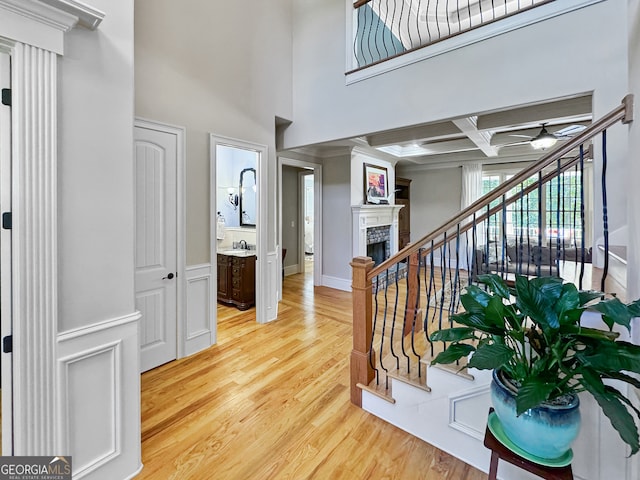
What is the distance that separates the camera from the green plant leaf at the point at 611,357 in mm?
856

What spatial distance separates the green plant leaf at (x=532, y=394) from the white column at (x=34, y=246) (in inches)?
73.1

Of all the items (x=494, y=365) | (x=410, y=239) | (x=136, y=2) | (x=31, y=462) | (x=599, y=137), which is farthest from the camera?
(x=410, y=239)

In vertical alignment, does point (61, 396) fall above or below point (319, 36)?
below

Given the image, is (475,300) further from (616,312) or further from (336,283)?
(336,283)

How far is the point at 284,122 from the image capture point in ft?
13.2

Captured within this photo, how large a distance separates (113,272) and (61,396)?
23.2 inches

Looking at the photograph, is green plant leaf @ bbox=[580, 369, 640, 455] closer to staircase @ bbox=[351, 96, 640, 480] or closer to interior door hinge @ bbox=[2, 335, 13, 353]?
staircase @ bbox=[351, 96, 640, 480]

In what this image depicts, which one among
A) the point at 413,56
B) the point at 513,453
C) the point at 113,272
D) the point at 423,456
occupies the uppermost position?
the point at 413,56

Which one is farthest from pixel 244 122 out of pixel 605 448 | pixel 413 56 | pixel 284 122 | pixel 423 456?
pixel 605 448

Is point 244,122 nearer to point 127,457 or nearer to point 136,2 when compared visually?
point 136,2

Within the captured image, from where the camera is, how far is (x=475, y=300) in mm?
1201

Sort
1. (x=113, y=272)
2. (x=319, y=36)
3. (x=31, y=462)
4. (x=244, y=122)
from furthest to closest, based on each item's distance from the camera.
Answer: (x=319, y=36), (x=244, y=122), (x=113, y=272), (x=31, y=462)

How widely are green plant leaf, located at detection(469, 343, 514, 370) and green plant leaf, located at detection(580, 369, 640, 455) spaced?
205mm

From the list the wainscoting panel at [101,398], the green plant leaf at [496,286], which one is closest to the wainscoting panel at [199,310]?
the wainscoting panel at [101,398]
